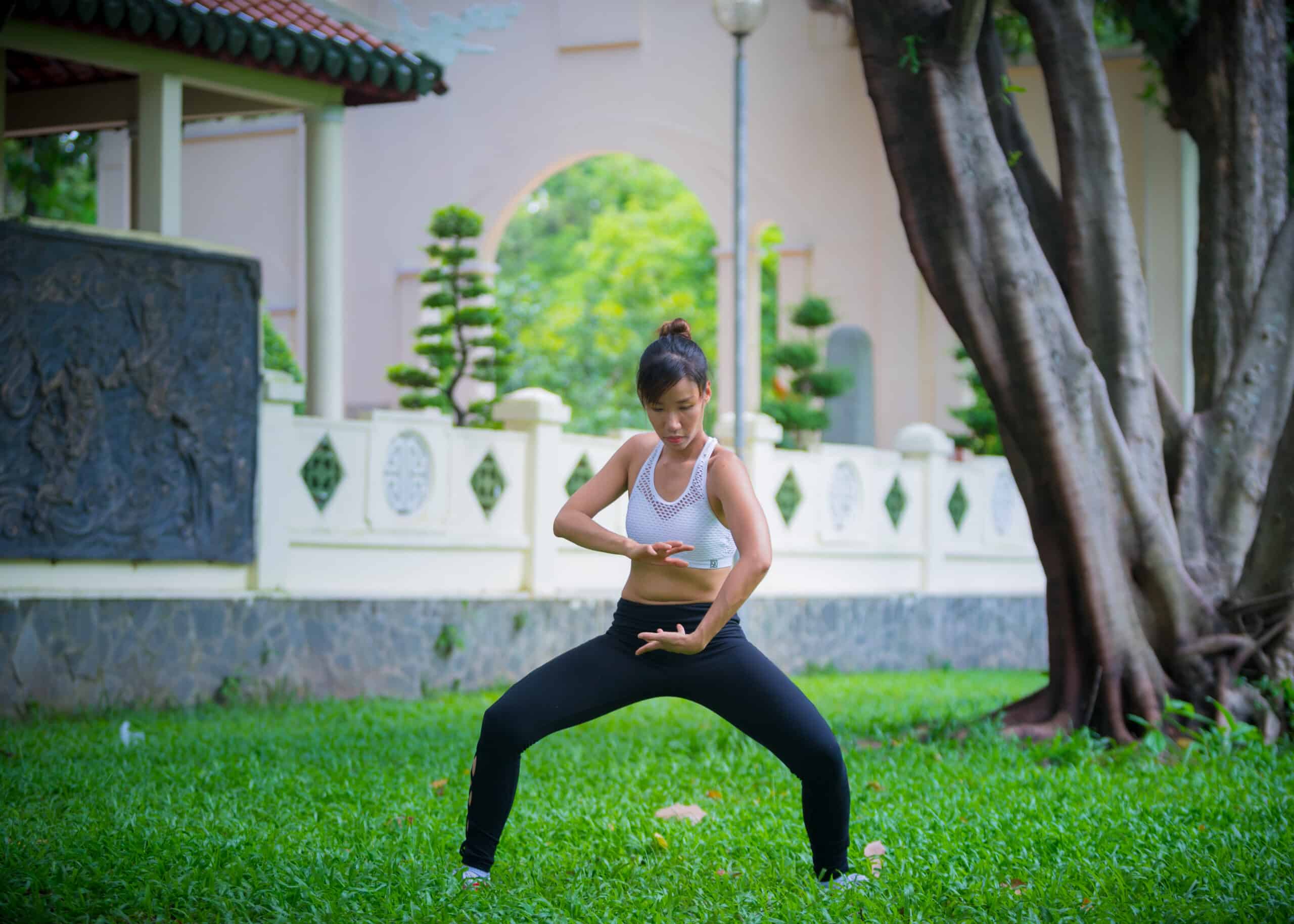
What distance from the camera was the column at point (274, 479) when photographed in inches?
379

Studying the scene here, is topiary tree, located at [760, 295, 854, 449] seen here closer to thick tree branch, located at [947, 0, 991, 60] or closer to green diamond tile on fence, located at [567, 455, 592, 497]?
green diamond tile on fence, located at [567, 455, 592, 497]

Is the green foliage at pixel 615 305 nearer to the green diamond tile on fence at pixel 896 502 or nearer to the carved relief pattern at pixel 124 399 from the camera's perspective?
the green diamond tile on fence at pixel 896 502

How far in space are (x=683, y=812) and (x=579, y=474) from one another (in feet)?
20.1

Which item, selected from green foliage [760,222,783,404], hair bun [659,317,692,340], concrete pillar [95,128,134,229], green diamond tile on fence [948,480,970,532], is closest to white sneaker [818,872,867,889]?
hair bun [659,317,692,340]

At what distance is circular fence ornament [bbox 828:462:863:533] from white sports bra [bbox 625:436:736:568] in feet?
30.7

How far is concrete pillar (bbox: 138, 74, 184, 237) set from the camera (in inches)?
384

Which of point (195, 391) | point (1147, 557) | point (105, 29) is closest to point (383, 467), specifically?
point (195, 391)

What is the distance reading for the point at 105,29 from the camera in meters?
9.26

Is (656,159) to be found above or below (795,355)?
above

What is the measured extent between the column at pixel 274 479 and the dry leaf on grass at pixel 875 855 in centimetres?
564

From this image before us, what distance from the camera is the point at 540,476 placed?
11164 mm

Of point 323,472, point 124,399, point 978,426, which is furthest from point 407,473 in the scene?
point 978,426

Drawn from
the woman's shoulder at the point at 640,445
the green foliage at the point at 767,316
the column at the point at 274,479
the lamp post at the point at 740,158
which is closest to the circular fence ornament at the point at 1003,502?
the lamp post at the point at 740,158

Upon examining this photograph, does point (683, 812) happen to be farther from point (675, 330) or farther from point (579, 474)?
point (579, 474)
